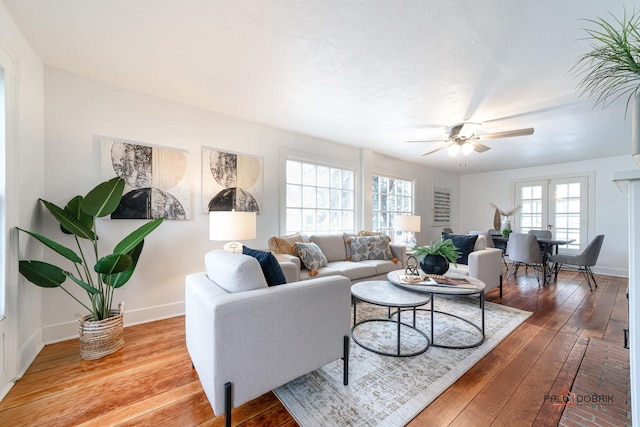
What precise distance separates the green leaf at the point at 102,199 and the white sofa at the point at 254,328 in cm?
Result: 108

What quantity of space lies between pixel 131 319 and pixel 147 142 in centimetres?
183

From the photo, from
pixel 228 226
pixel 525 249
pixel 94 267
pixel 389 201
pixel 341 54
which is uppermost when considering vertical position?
pixel 341 54

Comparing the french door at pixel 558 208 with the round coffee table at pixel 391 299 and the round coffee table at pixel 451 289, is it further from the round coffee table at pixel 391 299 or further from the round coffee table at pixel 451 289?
the round coffee table at pixel 391 299

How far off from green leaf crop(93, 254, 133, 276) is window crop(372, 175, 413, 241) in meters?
4.04

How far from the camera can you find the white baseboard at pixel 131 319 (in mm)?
2193

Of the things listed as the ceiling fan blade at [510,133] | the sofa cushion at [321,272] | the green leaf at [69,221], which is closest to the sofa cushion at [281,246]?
the sofa cushion at [321,272]

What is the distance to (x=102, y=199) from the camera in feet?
6.62

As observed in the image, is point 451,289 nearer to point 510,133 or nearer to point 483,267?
point 483,267

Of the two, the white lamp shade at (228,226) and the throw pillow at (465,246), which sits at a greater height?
the white lamp shade at (228,226)

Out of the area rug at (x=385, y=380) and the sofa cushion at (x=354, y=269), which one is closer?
the area rug at (x=385, y=380)

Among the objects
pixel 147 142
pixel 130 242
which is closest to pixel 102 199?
pixel 130 242

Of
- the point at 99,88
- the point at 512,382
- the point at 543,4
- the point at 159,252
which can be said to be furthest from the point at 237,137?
the point at 512,382

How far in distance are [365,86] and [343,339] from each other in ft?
7.26

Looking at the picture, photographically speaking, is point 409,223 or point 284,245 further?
point 409,223
